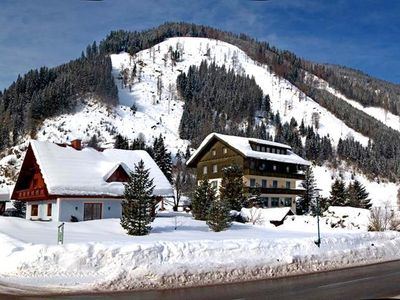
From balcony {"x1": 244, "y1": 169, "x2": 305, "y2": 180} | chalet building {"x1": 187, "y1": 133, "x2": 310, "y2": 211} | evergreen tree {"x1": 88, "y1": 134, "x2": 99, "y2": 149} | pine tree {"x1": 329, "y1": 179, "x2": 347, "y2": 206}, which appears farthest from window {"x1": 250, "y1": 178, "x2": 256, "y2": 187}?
evergreen tree {"x1": 88, "y1": 134, "x2": 99, "y2": 149}

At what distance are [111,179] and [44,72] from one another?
4397 inches

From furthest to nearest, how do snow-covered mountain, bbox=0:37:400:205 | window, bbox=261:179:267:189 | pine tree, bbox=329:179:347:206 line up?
snow-covered mountain, bbox=0:37:400:205 < window, bbox=261:179:267:189 < pine tree, bbox=329:179:347:206

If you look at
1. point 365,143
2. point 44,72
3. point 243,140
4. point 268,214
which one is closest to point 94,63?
point 44,72

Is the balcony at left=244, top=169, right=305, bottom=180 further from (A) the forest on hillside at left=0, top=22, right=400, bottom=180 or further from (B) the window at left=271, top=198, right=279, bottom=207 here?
(A) the forest on hillside at left=0, top=22, right=400, bottom=180

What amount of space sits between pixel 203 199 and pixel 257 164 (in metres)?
24.4

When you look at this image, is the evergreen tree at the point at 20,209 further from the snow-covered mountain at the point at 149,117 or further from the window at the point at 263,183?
the snow-covered mountain at the point at 149,117

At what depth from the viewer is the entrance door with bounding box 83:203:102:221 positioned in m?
38.7

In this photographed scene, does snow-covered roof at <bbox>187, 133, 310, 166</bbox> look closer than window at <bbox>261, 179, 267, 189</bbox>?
Yes

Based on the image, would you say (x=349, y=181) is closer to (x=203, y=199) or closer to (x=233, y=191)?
(x=233, y=191)

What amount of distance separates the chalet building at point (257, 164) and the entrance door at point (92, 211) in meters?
25.1

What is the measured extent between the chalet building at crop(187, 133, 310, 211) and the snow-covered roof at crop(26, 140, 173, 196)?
761 inches

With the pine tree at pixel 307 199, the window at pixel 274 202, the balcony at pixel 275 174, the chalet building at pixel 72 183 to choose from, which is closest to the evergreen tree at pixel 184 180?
the window at pixel 274 202

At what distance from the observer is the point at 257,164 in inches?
2493

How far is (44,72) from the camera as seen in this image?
142m
